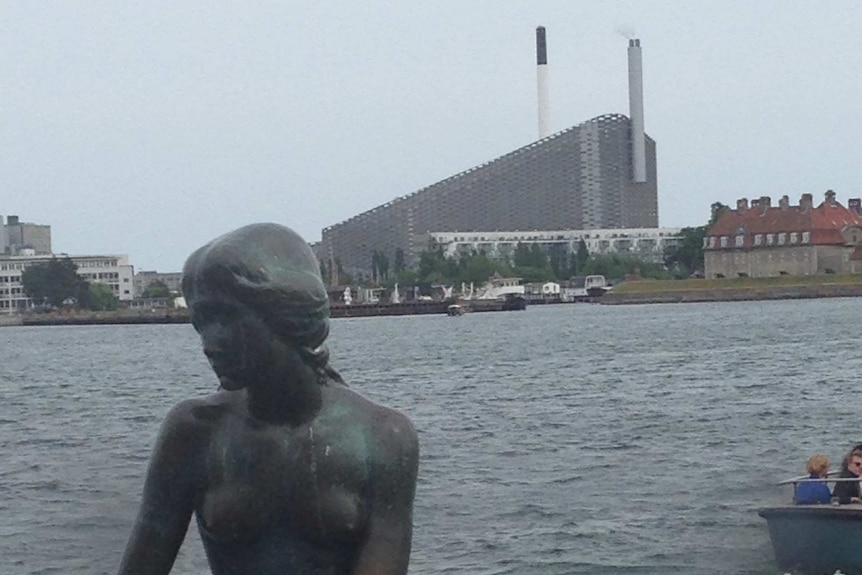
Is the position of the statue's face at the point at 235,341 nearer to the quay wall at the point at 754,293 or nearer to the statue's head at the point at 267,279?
the statue's head at the point at 267,279

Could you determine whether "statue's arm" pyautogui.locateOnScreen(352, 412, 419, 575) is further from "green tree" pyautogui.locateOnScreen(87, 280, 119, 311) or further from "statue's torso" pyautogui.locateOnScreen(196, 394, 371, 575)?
"green tree" pyautogui.locateOnScreen(87, 280, 119, 311)

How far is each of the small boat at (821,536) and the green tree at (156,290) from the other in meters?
142

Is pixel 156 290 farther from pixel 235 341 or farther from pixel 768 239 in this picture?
pixel 235 341

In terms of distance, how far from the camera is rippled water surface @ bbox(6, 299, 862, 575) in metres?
18.1

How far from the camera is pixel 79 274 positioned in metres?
154

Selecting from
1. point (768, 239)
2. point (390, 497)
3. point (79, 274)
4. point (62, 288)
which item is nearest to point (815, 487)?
point (390, 497)

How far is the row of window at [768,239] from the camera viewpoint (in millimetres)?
111500

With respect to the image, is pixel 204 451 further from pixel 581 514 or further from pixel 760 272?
pixel 760 272

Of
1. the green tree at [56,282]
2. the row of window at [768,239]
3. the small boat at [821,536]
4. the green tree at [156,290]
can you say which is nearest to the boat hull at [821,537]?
the small boat at [821,536]

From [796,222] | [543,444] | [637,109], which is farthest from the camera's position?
[637,109]

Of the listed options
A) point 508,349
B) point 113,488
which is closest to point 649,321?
point 508,349

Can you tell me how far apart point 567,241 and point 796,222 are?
52.5 metres

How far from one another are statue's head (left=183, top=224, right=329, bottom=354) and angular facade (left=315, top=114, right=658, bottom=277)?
15876 centimetres

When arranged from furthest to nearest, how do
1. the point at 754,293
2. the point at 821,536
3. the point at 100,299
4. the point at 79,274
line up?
the point at 79,274
the point at 100,299
the point at 754,293
the point at 821,536
